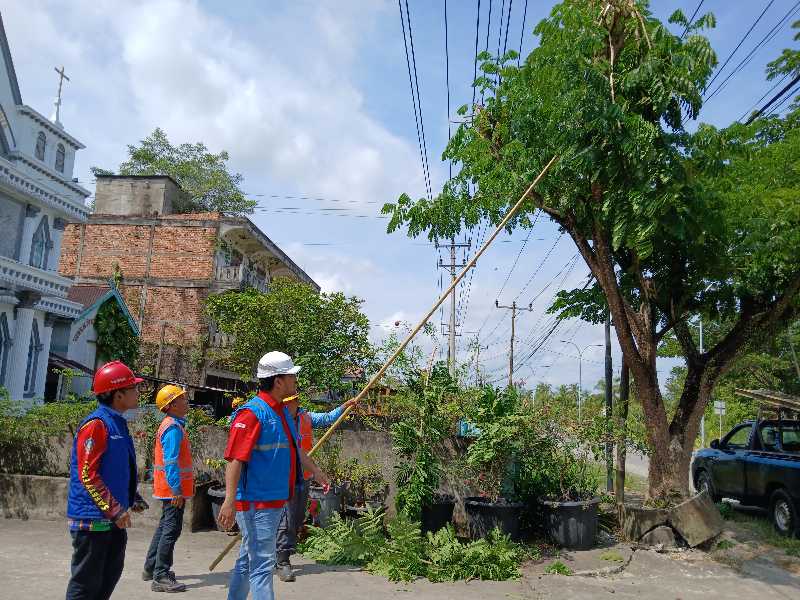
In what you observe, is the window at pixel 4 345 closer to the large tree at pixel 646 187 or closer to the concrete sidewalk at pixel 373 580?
the concrete sidewalk at pixel 373 580

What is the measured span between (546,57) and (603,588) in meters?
6.03

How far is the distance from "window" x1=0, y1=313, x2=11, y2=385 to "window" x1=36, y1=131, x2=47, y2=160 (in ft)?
14.3

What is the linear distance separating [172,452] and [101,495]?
6.85ft

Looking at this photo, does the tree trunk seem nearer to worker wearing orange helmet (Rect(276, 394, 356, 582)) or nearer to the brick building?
worker wearing orange helmet (Rect(276, 394, 356, 582))

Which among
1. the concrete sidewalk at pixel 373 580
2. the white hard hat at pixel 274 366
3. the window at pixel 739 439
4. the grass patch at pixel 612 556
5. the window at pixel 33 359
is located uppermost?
the window at pixel 33 359

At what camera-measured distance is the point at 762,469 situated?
34.4ft

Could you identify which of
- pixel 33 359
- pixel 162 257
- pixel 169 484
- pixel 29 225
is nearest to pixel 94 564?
pixel 169 484

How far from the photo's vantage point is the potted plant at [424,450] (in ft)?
25.6

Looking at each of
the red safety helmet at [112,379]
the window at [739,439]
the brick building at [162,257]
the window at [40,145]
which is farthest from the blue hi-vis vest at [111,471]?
Answer: the brick building at [162,257]

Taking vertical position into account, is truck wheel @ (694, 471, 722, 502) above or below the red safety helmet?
below

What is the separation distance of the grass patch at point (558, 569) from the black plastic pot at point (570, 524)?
0.69 meters

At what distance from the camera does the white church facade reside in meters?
15.7

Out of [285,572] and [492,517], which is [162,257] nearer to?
[492,517]

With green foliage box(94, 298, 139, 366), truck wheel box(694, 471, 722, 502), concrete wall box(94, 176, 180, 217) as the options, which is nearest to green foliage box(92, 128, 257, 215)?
concrete wall box(94, 176, 180, 217)
